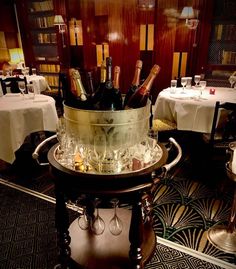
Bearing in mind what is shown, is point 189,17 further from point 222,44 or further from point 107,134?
point 107,134

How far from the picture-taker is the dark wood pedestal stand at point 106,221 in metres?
0.99

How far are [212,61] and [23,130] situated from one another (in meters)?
3.36

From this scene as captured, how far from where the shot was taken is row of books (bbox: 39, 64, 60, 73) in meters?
5.78

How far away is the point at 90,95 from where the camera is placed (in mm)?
1136

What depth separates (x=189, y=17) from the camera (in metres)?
3.82

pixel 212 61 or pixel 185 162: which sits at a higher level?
pixel 212 61

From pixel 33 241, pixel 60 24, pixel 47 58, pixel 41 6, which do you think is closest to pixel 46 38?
pixel 47 58

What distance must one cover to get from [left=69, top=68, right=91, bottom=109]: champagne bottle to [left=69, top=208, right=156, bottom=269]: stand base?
85cm

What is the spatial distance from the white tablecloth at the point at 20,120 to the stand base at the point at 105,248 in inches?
48.7

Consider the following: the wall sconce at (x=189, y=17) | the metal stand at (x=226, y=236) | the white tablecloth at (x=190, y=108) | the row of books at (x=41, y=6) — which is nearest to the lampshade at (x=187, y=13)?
the wall sconce at (x=189, y=17)

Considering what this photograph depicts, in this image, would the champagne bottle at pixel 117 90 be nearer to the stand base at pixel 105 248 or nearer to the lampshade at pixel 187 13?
the stand base at pixel 105 248

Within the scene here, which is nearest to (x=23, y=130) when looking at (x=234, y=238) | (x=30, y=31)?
(x=234, y=238)

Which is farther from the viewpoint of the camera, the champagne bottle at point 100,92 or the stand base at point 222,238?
the stand base at point 222,238

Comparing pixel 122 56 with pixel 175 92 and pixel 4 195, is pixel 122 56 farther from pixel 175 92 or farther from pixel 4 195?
pixel 4 195
